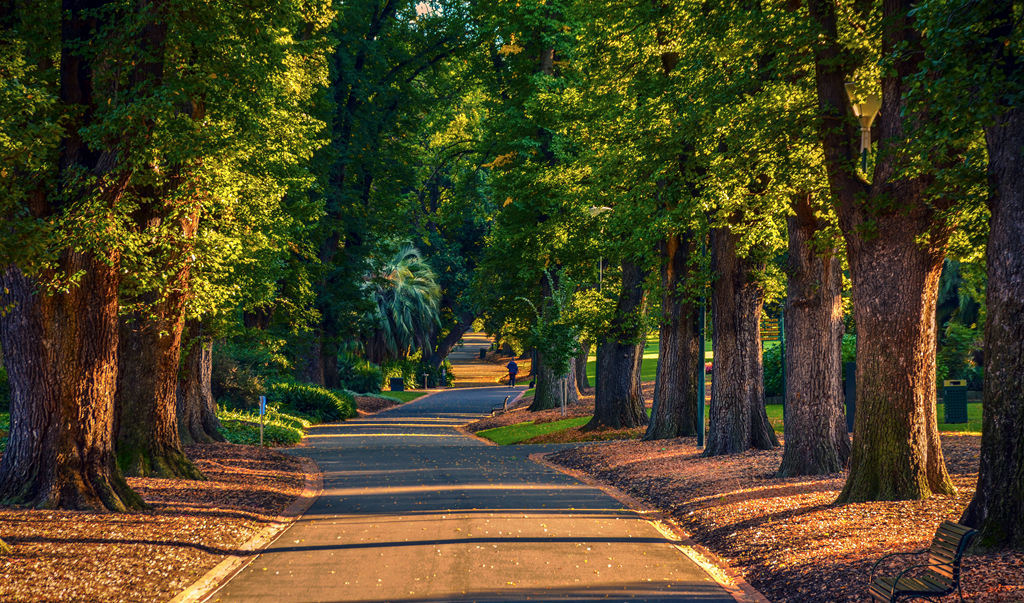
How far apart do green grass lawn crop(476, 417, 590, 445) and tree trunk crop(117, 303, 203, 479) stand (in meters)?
14.5

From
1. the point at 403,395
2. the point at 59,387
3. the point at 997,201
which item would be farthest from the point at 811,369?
the point at 403,395

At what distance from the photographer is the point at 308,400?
40844mm

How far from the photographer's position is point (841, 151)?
533 inches

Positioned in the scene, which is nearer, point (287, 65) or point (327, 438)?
point (287, 65)

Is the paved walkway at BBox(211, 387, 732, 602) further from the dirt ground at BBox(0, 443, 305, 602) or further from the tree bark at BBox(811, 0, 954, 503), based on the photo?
the tree bark at BBox(811, 0, 954, 503)

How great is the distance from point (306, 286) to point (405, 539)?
1877 cm

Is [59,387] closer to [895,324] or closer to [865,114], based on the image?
[895,324]

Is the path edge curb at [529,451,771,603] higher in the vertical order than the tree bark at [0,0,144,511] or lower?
lower

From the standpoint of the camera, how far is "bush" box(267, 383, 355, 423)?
1576 inches

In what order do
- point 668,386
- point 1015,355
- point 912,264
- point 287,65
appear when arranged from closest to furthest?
point 1015,355 → point 912,264 → point 287,65 → point 668,386

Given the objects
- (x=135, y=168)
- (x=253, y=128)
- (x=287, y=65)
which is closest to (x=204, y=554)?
(x=135, y=168)


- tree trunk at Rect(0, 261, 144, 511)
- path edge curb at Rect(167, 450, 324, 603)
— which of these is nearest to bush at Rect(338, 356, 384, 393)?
path edge curb at Rect(167, 450, 324, 603)

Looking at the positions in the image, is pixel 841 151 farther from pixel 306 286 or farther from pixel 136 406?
pixel 306 286

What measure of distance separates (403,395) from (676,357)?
40408 mm
